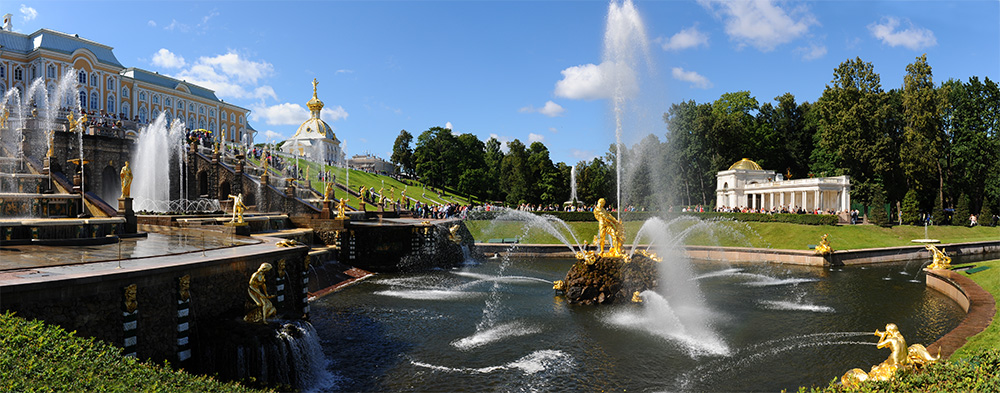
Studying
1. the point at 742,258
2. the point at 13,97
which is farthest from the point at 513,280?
the point at 13,97

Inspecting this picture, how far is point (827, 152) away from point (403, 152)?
6877cm

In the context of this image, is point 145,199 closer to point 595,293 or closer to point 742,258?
point 595,293

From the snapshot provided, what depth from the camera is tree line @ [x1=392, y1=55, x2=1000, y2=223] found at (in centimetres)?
4828

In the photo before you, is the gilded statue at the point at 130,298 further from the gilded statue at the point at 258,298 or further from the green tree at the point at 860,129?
Answer: the green tree at the point at 860,129

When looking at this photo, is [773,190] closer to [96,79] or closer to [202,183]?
[202,183]

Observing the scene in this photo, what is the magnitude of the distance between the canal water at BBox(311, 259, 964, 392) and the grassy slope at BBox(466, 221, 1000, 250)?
47.9ft

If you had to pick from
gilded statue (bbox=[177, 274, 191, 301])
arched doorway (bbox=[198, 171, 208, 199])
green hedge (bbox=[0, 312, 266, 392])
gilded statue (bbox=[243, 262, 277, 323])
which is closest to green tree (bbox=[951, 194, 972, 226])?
gilded statue (bbox=[243, 262, 277, 323])

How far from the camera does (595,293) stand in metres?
19.9

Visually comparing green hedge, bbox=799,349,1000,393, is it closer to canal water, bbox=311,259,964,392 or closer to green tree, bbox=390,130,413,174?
canal water, bbox=311,259,964,392

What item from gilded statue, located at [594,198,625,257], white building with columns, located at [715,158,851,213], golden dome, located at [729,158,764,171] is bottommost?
gilded statue, located at [594,198,625,257]

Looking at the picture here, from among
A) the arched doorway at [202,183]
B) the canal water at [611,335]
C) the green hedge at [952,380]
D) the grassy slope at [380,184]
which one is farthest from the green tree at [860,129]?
the arched doorway at [202,183]

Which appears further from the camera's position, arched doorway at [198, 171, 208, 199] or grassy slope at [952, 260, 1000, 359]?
arched doorway at [198, 171, 208, 199]

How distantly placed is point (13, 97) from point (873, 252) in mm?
85597

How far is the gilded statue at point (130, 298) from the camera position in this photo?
9.71m
